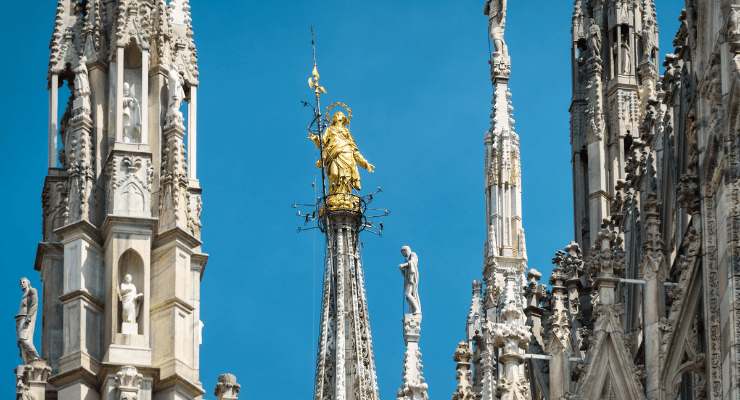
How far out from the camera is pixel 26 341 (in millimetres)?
31938

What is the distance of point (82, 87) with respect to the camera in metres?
33.3

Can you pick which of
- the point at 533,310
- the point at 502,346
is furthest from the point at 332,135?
the point at 502,346

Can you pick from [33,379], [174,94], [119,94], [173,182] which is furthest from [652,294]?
[33,379]

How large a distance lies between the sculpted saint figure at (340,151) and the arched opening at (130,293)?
52.9 m

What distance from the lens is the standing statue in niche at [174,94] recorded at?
3306cm

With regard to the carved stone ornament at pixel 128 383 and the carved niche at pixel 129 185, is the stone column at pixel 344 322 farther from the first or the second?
the carved stone ornament at pixel 128 383

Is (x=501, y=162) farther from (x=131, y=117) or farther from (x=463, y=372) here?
(x=131, y=117)

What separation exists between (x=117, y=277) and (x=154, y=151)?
1.64 m

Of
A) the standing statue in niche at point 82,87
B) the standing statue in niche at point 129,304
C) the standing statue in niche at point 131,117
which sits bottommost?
the standing statue in niche at point 129,304

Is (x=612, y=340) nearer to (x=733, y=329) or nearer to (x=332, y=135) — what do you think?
(x=733, y=329)

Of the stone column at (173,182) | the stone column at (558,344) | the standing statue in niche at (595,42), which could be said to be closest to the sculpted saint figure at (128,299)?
the stone column at (173,182)

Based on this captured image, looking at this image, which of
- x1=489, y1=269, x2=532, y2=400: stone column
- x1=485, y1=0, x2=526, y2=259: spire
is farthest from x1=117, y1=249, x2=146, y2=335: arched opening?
x1=485, y1=0, x2=526, y2=259: spire

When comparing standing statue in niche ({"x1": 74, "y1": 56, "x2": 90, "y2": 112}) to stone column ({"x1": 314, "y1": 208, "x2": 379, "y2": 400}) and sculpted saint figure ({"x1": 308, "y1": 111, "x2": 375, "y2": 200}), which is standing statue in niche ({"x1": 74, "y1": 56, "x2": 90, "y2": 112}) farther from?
sculpted saint figure ({"x1": 308, "y1": 111, "x2": 375, "y2": 200})

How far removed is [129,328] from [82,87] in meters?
2.93
